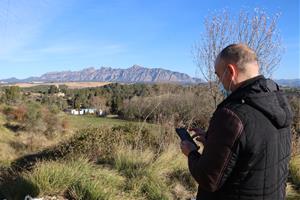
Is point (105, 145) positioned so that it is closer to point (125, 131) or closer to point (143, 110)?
point (125, 131)

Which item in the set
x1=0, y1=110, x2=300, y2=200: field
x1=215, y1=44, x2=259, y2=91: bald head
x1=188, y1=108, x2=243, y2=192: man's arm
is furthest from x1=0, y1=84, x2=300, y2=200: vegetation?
x1=215, y1=44, x2=259, y2=91: bald head

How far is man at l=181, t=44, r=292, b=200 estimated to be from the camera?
7.87 feet

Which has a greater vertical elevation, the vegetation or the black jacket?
the black jacket

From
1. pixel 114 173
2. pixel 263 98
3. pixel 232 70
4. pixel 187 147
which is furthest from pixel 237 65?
pixel 114 173

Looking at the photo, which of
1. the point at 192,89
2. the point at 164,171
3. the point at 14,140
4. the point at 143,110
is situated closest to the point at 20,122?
the point at 14,140

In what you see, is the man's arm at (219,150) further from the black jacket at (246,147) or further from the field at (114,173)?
the field at (114,173)

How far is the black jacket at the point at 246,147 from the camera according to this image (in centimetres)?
239

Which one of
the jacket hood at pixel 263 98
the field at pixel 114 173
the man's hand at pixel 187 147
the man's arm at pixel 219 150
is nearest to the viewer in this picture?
the man's arm at pixel 219 150

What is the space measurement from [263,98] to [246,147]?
13.3 inches

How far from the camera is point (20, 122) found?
40344mm

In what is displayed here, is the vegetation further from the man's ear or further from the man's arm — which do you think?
the man's ear

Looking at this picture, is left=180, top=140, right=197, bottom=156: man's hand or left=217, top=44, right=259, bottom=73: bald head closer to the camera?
left=217, top=44, right=259, bottom=73: bald head

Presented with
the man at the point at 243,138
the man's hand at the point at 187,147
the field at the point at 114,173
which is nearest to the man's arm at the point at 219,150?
the man at the point at 243,138

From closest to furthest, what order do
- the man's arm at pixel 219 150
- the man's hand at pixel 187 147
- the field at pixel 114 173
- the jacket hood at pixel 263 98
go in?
the man's arm at pixel 219 150 < the jacket hood at pixel 263 98 < the man's hand at pixel 187 147 < the field at pixel 114 173
